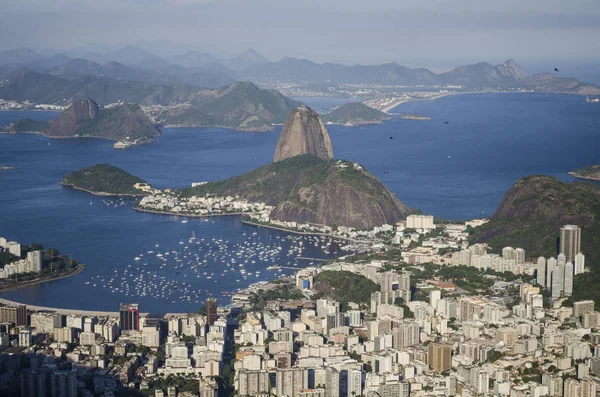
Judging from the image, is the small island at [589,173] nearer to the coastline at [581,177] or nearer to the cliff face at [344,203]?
the coastline at [581,177]

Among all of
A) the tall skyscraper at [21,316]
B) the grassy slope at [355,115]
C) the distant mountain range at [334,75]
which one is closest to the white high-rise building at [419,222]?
the tall skyscraper at [21,316]

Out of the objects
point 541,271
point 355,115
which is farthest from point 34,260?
point 355,115

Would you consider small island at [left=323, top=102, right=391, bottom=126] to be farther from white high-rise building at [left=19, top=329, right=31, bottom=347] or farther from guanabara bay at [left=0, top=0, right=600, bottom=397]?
white high-rise building at [left=19, top=329, right=31, bottom=347]

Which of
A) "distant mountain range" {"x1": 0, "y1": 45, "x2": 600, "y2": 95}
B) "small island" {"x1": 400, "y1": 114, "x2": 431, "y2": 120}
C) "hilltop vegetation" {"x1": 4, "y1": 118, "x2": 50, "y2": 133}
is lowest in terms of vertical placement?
"hilltop vegetation" {"x1": 4, "y1": 118, "x2": 50, "y2": 133}

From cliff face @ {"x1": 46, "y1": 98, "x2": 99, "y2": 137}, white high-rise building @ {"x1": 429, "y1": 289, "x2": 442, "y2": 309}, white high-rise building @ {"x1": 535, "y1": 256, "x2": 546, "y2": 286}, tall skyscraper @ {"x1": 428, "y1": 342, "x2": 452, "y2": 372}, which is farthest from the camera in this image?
cliff face @ {"x1": 46, "y1": 98, "x2": 99, "y2": 137}

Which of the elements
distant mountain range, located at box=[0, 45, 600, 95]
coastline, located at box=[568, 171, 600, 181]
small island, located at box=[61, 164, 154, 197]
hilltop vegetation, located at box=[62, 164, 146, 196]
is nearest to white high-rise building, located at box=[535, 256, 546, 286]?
coastline, located at box=[568, 171, 600, 181]
